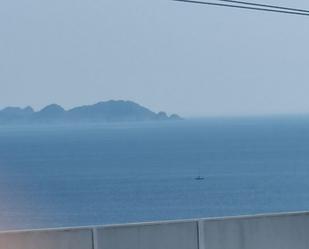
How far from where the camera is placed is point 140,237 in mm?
8812

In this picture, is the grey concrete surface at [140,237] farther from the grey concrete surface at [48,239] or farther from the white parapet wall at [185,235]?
the grey concrete surface at [48,239]

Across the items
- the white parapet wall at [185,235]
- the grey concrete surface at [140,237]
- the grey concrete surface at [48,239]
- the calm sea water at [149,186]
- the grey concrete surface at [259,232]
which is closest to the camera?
the grey concrete surface at [48,239]

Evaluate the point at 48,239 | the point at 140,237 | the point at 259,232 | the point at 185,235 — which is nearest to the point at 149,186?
the point at 259,232

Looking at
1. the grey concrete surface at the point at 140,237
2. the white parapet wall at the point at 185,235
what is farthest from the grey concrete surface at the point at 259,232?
the grey concrete surface at the point at 140,237

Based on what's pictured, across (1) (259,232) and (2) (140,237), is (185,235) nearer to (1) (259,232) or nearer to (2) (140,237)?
(2) (140,237)

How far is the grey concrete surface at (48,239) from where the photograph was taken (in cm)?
854

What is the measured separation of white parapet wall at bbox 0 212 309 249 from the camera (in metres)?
8.66

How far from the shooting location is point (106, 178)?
85.2 meters

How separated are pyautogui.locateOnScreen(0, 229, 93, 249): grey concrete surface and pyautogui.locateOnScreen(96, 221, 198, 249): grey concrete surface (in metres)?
0.17

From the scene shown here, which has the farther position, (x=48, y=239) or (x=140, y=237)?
(x=140, y=237)

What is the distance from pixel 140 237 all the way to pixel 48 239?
95cm

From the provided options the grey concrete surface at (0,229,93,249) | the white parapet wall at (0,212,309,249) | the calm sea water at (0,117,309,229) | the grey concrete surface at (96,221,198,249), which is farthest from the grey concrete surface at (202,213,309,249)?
the calm sea water at (0,117,309,229)

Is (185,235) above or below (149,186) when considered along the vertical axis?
below

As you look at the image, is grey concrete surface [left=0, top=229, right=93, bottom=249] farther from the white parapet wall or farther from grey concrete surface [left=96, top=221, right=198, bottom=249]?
grey concrete surface [left=96, top=221, right=198, bottom=249]
